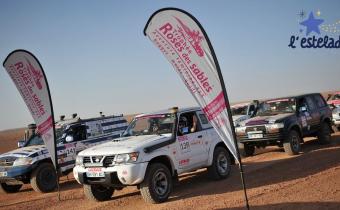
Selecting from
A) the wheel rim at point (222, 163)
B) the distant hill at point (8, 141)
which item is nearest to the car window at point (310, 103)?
the wheel rim at point (222, 163)

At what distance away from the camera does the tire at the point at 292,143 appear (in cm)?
1275

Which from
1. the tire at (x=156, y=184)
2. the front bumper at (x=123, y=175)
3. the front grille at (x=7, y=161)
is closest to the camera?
the front bumper at (x=123, y=175)

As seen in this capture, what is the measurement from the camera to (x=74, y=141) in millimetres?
12852

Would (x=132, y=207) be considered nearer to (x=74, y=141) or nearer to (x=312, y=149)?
(x=74, y=141)

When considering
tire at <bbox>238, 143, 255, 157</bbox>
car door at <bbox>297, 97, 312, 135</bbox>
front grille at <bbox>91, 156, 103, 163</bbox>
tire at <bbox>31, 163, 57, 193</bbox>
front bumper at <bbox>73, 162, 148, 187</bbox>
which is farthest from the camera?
tire at <bbox>238, 143, 255, 157</bbox>

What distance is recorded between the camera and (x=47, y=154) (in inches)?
469

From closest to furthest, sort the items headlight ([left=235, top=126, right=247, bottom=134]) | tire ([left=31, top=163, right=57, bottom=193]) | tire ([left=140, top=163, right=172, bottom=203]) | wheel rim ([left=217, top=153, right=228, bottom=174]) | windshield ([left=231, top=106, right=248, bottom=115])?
tire ([left=140, top=163, right=172, bottom=203])
wheel rim ([left=217, top=153, right=228, bottom=174])
tire ([left=31, top=163, right=57, bottom=193])
headlight ([left=235, top=126, right=247, bottom=134])
windshield ([left=231, top=106, right=248, bottom=115])

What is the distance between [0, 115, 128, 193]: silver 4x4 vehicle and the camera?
11.5 meters

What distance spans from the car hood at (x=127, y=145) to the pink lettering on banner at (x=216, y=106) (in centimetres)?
211

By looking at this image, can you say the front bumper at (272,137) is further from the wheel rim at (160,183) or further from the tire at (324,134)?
the wheel rim at (160,183)

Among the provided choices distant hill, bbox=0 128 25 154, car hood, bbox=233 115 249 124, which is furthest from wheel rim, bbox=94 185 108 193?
distant hill, bbox=0 128 25 154

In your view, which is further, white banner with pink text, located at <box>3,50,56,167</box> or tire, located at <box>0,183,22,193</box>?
tire, located at <box>0,183,22,193</box>

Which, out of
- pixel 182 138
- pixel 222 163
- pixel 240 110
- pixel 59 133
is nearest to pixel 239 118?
pixel 240 110

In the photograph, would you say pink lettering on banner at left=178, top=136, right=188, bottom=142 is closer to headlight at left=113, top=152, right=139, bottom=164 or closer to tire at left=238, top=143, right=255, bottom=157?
headlight at left=113, top=152, right=139, bottom=164
